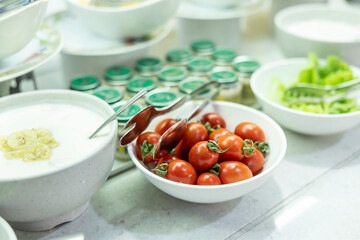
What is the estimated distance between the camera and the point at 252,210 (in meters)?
0.75

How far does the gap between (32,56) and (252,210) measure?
Result: 50 centimetres

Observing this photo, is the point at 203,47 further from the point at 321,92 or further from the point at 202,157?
the point at 202,157

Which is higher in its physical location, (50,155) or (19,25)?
(19,25)

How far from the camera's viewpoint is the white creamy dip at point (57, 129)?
A: 625 millimetres

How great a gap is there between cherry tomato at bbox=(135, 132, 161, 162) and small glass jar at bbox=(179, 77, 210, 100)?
0.18 meters

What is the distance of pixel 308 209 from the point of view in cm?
76

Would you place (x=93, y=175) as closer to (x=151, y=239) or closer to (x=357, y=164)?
(x=151, y=239)

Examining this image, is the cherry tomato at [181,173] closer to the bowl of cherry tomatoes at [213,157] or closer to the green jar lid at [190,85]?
the bowl of cherry tomatoes at [213,157]

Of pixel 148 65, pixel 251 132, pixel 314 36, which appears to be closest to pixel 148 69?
pixel 148 65

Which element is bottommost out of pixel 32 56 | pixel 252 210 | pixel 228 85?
pixel 252 210

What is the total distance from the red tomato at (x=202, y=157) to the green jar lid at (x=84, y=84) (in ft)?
1.07

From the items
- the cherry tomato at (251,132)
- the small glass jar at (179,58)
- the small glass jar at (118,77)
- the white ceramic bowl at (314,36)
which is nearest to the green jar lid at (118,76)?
the small glass jar at (118,77)

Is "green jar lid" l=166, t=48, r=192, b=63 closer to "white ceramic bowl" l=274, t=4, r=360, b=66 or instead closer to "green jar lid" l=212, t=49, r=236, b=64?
"green jar lid" l=212, t=49, r=236, b=64

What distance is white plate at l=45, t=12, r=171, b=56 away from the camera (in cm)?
98
